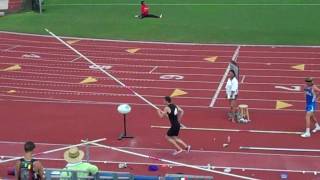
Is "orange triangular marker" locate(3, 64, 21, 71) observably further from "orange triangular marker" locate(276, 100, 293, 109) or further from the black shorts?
the black shorts

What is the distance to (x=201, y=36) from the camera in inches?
1080

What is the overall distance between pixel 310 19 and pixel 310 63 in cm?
867

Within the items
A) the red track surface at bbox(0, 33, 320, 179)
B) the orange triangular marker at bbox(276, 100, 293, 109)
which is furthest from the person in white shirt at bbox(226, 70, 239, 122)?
the orange triangular marker at bbox(276, 100, 293, 109)

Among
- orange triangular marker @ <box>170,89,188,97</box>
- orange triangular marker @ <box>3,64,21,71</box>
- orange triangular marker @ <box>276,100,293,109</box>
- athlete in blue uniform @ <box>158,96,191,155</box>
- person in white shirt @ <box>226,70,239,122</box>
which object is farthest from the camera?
orange triangular marker @ <box>3,64,21,71</box>

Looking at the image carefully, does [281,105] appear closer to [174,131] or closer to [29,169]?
[174,131]

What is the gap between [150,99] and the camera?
18.8m

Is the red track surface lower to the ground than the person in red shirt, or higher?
lower

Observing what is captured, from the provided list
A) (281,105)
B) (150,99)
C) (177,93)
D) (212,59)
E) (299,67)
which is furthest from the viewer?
(212,59)

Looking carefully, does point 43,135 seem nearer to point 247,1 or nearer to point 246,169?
point 246,169

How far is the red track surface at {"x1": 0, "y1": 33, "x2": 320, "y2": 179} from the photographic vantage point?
46.1 ft

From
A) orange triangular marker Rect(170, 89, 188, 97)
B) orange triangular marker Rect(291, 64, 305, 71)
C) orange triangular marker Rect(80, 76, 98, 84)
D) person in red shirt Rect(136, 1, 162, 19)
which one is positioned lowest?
orange triangular marker Rect(170, 89, 188, 97)

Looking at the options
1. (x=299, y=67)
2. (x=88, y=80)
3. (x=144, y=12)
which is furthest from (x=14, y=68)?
(x=299, y=67)

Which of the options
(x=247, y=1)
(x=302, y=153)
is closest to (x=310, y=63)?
(x=302, y=153)

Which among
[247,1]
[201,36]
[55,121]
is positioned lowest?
[55,121]
